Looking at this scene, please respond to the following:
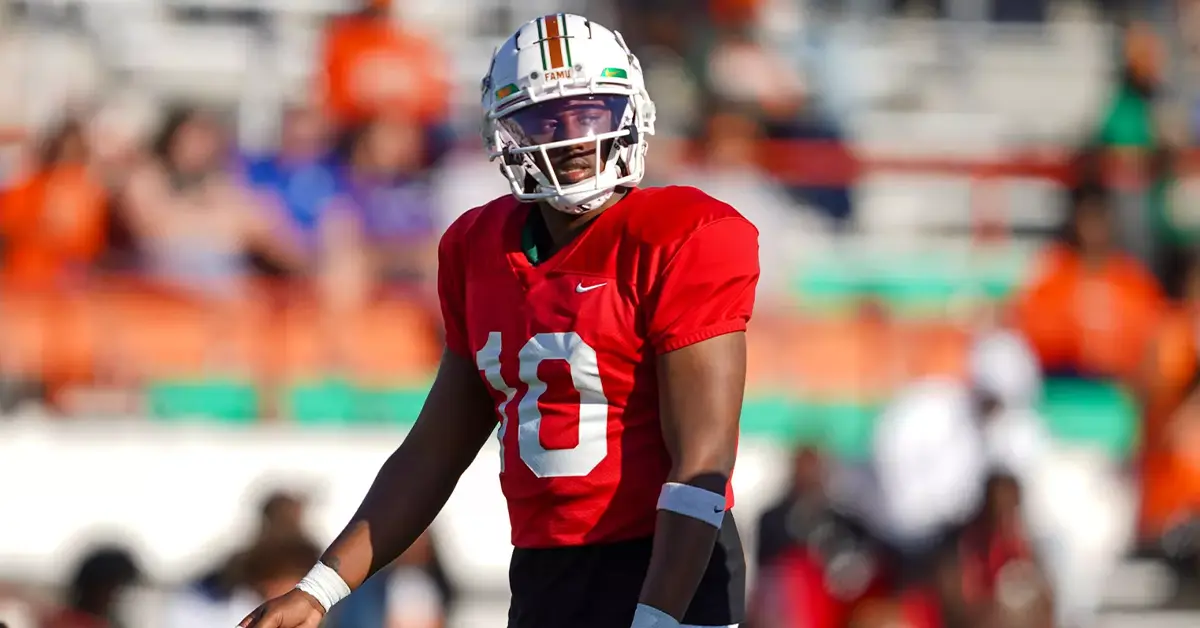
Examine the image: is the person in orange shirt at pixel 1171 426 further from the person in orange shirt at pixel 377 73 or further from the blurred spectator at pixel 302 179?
the blurred spectator at pixel 302 179

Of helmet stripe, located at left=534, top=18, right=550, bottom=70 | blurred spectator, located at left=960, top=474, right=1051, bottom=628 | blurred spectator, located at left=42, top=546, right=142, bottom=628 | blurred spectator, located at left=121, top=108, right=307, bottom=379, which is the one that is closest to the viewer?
helmet stripe, located at left=534, top=18, right=550, bottom=70

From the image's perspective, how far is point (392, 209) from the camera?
28.1ft

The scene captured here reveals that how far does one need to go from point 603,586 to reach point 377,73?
608cm

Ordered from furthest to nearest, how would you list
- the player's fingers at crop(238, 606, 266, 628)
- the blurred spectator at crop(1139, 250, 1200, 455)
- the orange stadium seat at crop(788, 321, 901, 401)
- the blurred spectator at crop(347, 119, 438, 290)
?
the blurred spectator at crop(1139, 250, 1200, 455)
the orange stadium seat at crop(788, 321, 901, 401)
the blurred spectator at crop(347, 119, 438, 290)
the player's fingers at crop(238, 606, 266, 628)

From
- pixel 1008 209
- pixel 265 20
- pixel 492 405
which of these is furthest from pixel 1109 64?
pixel 492 405

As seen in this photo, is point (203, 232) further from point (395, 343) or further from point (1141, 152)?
point (1141, 152)

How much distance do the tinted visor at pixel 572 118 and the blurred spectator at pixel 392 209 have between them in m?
5.03

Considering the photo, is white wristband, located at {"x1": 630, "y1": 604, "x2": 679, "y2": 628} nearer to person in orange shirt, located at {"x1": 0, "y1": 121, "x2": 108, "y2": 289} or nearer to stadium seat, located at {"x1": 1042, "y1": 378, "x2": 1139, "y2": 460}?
person in orange shirt, located at {"x1": 0, "y1": 121, "x2": 108, "y2": 289}

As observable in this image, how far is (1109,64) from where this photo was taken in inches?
481

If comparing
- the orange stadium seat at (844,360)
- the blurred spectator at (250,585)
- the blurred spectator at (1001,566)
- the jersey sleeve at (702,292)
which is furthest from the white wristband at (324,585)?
the orange stadium seat at (844,360)

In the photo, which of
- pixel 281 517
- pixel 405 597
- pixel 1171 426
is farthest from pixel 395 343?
pixel 1171 426

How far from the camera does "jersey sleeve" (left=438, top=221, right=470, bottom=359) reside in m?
3.74

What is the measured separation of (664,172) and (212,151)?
217 cm

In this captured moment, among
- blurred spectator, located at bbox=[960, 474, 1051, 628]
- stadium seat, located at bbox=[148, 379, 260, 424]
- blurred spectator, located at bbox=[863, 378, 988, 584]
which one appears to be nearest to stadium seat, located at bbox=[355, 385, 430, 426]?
stadium seat, located at bbox=[148, 379, 260, 424]
